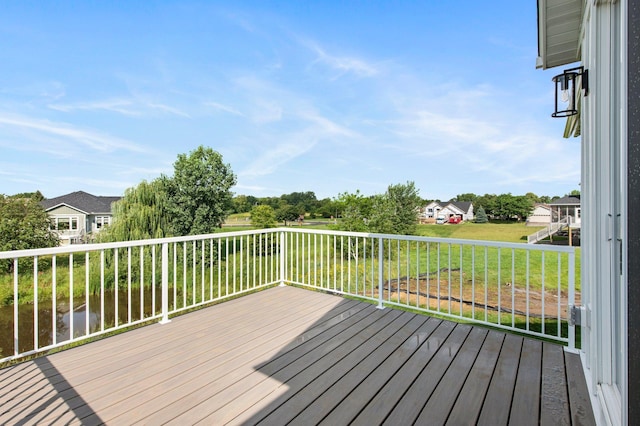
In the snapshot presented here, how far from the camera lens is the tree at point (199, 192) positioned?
16438mm

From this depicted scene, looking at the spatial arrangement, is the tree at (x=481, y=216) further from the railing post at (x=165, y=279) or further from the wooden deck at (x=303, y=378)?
the railing post at (x=165, y=279)

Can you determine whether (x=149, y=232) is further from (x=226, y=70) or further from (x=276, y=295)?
(x=276, y=295)

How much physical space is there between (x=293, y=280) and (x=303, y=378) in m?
2.79

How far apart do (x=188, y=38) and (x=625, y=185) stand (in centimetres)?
1009

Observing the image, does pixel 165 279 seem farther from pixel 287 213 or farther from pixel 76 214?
pixel 76 214

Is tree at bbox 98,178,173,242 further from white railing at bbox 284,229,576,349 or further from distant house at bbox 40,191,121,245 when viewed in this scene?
distant house at bbox 40,191,121,245

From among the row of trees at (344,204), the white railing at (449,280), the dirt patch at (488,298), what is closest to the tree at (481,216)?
the row of trees at (344,204)

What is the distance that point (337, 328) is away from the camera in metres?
2.94

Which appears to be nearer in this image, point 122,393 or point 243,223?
point 122,393

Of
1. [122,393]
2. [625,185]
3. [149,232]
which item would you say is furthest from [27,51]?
[625,185]

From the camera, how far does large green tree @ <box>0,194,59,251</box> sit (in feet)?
50.4

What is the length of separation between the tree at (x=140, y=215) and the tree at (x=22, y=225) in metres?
5.92

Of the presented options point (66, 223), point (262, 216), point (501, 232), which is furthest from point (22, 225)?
point (501, 232)

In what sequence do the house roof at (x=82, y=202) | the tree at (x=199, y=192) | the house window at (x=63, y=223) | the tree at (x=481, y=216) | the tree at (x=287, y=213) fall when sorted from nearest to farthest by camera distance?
the tree at (x=199, y=192) → the tree at (x=481, y=216) → the house window at (x=63, y=223) → the tree at (x=287, y=213) → the house roof at (x=82, y=202)
